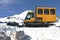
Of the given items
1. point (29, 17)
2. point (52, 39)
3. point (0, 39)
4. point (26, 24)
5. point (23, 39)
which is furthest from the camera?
point (29, 17)

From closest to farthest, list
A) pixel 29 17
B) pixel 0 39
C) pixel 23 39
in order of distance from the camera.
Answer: pixel 23 39
pixel 0 39
pixel 29 17

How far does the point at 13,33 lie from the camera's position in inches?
532

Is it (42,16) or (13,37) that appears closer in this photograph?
(13,37)

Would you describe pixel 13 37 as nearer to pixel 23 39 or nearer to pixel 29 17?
pixel 23 39

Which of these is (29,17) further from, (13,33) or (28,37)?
(28,37)

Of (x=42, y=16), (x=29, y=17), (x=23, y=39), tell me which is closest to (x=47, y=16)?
(x=42, y=16)

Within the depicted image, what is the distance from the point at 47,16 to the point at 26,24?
95.9 inches

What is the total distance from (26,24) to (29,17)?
1646 mm

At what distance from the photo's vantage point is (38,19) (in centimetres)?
2086

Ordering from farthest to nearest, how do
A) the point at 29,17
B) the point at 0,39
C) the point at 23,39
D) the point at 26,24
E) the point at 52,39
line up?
the point at 29,17
the point at 26,24
the point at 0,39
the point at 23,39
the point at 52,39

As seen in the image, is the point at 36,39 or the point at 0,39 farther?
the point at 0,39

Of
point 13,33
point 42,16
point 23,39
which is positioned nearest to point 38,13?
point 42,16

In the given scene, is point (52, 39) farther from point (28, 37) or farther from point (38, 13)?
point (38, 13)

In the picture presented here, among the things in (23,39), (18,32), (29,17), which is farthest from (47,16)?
(23,39)
